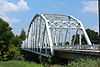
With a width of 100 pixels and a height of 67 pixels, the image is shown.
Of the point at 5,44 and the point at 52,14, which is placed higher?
the point at 52,14

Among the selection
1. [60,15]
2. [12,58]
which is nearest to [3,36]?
[12,58]

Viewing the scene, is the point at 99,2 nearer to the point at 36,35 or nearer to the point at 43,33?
the point at 43,33

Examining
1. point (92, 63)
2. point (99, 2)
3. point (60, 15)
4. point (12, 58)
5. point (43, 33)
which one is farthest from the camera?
point (60, 15)

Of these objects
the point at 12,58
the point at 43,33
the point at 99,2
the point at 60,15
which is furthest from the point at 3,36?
the point at 99,2

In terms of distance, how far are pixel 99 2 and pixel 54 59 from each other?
67.6 meters

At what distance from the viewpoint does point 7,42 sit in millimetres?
71500

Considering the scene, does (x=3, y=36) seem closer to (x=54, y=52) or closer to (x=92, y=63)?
(x=54, y=52)

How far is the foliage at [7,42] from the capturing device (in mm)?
70625

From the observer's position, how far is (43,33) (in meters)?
102

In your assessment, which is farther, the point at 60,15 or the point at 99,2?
the point at 60,15

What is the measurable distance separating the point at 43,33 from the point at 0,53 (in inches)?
1187

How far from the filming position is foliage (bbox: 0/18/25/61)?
70625mm

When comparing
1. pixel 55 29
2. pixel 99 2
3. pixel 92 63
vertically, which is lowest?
pixel 92 63

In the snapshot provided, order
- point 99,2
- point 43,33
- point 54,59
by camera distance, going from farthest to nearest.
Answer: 1. point 43,33
2. point 54,59
3. point 99,2
